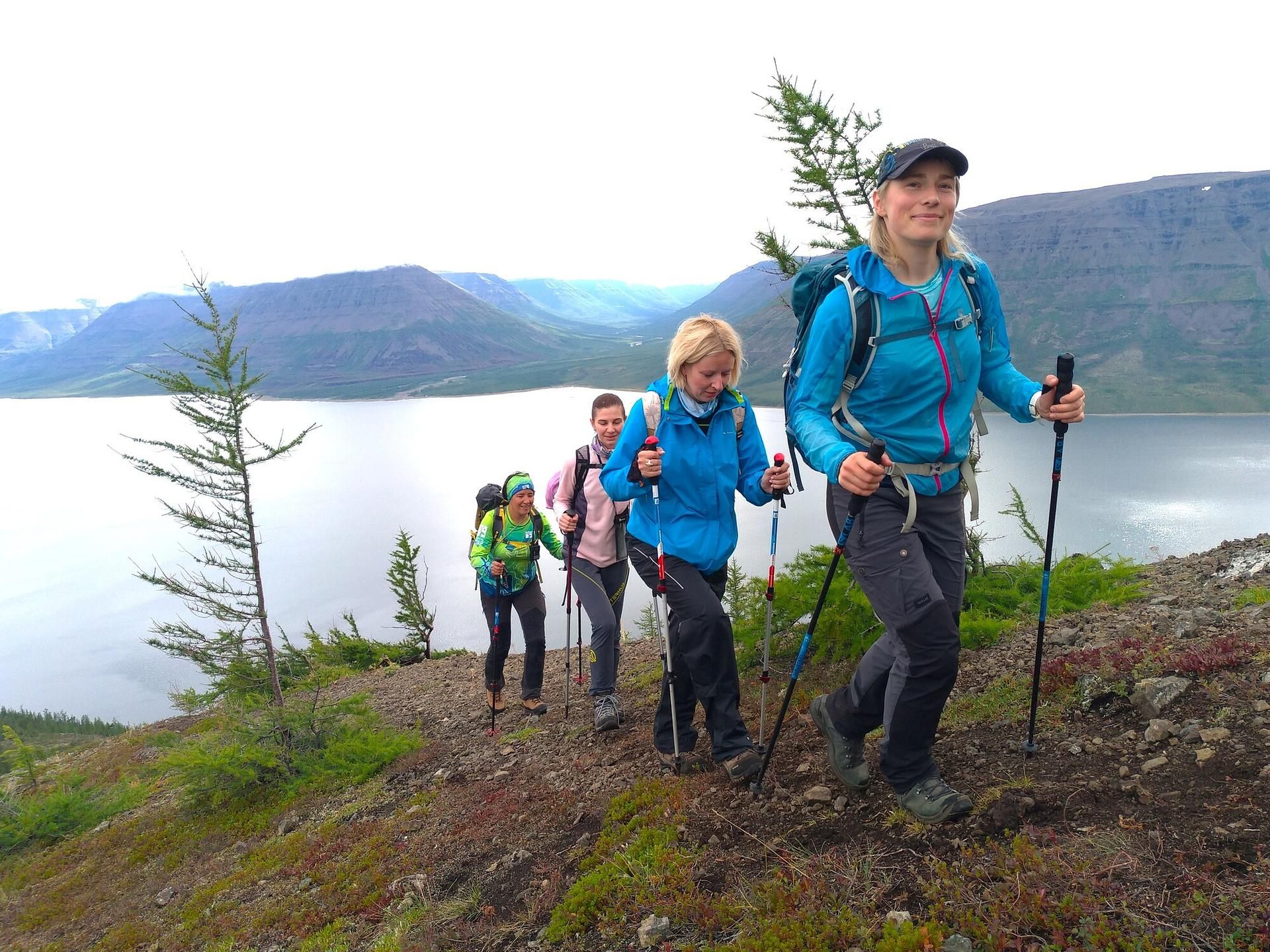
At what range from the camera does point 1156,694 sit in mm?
3863

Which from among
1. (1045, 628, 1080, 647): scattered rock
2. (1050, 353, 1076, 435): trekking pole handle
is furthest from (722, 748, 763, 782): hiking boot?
(1045, 628, 1080, 647): scattered rock

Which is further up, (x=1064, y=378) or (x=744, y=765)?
(x=1064, y=378)

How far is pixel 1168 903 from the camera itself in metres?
2.45

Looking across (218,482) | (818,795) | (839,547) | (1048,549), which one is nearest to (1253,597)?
(1048,549)

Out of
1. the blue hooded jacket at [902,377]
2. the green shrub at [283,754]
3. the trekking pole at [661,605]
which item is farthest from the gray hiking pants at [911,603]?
the green shrub at [283,754]

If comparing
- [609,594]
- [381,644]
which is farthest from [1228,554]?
[381,644]

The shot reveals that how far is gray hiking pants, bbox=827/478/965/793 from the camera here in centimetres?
310

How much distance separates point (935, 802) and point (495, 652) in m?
5.84

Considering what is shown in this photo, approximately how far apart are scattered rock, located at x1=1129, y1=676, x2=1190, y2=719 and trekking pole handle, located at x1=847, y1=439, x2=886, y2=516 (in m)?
2.17

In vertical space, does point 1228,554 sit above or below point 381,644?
above

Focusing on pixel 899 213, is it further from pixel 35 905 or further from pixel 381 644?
pixel 381 644

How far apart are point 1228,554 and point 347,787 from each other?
10.6 m

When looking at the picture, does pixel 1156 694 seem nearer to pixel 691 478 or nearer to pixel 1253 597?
pixel 1253 597

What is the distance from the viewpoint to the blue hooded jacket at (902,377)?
312 centimetres
